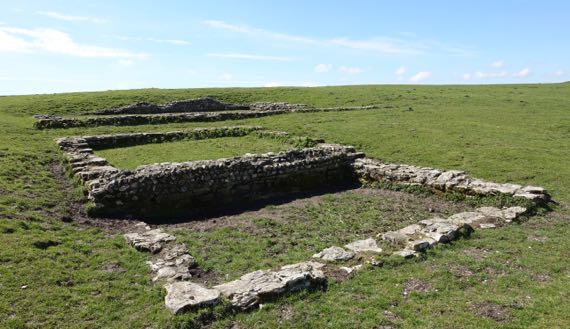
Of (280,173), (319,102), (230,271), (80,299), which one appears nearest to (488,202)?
(280,173)

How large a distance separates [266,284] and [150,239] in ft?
16.1

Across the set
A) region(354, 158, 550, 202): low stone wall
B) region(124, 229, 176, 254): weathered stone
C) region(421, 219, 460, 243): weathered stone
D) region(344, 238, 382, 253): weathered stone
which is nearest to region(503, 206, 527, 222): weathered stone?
region(354, 158, 550, 202): low stone wall

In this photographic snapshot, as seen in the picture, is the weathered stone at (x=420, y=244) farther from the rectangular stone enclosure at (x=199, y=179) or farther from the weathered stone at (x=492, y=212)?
the rectangular stone enclosure at (x=199, y=179)

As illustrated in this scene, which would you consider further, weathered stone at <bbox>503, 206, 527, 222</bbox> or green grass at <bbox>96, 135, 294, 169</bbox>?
green grass at <bbox>96, 135, 294, 169</bbox>

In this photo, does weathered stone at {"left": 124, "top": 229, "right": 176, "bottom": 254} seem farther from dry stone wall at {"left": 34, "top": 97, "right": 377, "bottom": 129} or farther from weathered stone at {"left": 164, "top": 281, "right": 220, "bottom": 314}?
dry stone wall at {"left": 34, "top": 97, "right": 377, "bottom": 129}

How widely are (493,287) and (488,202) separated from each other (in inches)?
291

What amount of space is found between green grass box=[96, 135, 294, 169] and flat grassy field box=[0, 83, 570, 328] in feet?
10.2

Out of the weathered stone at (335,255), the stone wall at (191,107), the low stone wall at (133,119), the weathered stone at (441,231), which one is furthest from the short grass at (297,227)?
the stone wall at (191,107)

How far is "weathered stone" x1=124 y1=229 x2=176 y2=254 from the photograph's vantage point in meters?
11.7

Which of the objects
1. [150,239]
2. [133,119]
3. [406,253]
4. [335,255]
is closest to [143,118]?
[133,119]

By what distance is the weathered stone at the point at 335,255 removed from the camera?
1054 cm

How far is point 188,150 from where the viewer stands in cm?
2402

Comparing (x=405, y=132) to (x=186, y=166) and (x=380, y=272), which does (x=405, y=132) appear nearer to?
(x=186, y=166)

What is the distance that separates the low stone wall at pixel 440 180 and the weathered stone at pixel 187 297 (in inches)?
472
